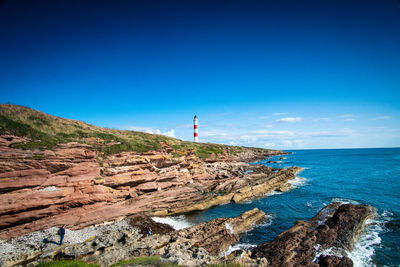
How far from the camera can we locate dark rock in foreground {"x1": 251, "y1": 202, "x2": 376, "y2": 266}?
43.4 feet

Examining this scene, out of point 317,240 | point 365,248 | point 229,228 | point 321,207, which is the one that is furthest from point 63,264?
point 321,207

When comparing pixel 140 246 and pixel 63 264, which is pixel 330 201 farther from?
pixel 63 264

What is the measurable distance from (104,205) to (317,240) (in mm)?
23718

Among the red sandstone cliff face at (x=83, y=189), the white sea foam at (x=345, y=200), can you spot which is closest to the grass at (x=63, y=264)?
the red sandstone cliff face at (x=83, y=189)

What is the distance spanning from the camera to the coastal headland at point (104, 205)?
14.0 meters

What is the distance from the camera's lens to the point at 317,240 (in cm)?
1587

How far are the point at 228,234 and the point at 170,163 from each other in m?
22.5

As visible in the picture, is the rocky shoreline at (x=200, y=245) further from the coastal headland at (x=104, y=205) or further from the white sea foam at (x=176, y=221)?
the white sea foam at (x=176, y=221)

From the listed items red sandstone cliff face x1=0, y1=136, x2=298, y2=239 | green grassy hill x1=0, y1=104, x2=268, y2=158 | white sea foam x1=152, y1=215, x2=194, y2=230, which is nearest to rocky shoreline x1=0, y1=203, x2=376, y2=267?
white sea foam x1=152, y1=215, x2=194, y2=230

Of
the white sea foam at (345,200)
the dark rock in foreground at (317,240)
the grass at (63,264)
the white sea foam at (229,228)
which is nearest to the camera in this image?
the grass at (63,264)

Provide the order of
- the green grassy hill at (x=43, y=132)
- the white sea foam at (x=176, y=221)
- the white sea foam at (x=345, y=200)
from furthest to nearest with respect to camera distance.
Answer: the green grassy hill at (x=43, y=132) → the white sea foam at (x=345, y=200) → the white sea foam at (x=176, y=221)

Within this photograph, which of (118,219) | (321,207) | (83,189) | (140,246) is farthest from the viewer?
(321,207)

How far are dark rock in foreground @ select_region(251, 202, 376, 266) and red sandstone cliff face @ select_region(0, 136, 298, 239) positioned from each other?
13197mm

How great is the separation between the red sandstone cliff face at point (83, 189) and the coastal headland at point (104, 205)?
8 centimetres
